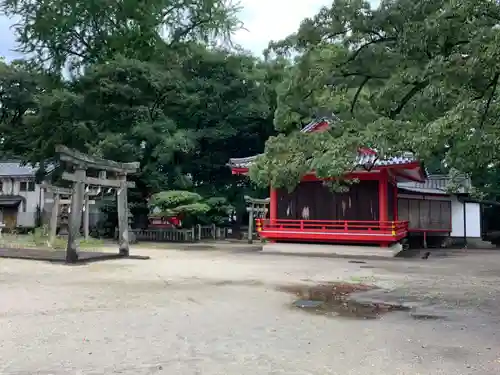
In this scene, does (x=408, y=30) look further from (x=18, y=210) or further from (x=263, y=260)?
(x=18, y=210)

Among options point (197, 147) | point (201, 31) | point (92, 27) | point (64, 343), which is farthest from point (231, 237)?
point (64, 343)

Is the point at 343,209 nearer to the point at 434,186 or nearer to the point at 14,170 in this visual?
the point at 434,186

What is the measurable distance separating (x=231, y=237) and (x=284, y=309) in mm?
23040

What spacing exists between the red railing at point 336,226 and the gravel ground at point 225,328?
7.80 m

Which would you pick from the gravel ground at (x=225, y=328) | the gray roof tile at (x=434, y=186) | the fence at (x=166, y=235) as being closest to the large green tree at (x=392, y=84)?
the gravel ground at (x=225, y=328)

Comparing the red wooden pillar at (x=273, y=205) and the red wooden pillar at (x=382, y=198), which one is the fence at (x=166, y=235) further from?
the red wooden pillar at (x=382, y=198)

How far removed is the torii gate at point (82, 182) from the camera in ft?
43.6

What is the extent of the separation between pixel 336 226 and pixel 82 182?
34.6 feet

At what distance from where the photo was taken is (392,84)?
7.70 meters

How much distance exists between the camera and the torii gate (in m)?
13.3

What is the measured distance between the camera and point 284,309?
7.38 meters

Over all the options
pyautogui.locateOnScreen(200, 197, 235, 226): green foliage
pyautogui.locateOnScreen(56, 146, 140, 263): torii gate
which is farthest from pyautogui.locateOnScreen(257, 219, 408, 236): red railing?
pyautogui.locateOnScreen(56, 146, 140, 263): torii gate

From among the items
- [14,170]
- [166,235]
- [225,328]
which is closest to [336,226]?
[166,235]

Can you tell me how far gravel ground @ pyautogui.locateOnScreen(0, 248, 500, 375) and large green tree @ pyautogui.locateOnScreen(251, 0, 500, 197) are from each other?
2245mm
